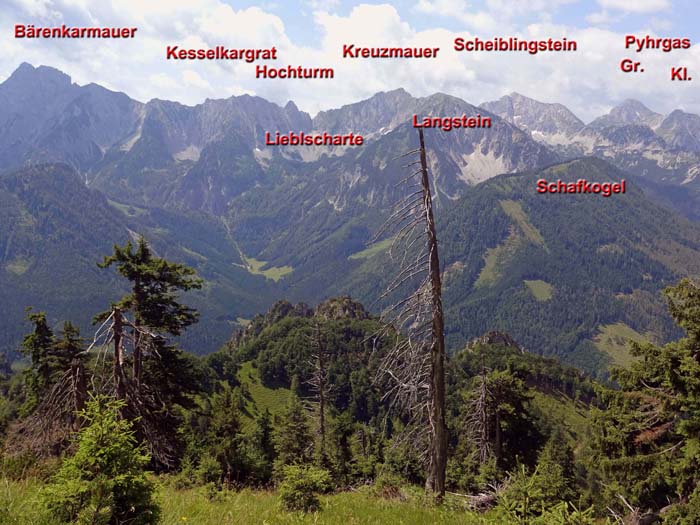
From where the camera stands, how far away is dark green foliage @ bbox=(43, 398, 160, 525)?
22.3 feet

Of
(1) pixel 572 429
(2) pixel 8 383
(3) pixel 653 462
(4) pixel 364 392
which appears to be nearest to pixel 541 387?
(1) pixel 572 429

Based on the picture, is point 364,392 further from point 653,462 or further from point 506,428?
point 653,462

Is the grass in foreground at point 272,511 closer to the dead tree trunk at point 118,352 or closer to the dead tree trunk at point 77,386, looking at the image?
the dead tree trunk at point 118,352

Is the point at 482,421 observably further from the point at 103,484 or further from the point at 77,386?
the point at 103,484

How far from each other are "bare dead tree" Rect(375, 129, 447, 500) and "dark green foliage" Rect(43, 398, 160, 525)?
8.87 m

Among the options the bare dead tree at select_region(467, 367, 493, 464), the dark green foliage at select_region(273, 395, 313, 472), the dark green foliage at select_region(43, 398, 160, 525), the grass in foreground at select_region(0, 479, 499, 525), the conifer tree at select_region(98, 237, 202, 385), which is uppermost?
the conifer tree at select_region(98, 237, 202, 385)

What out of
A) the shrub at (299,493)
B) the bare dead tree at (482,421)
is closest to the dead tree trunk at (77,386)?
the shrub at (299,493)

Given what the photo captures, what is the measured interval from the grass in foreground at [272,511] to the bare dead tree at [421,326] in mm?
1954

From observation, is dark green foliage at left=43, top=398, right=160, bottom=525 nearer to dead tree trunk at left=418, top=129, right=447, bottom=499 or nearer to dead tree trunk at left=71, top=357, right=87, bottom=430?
dead tree trunk at left=71, top=357, right=87, bottom=430

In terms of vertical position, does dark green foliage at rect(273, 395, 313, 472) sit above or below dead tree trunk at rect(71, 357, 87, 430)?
below

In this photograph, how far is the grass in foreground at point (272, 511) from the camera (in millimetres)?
9008

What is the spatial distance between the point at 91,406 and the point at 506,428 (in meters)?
34.6

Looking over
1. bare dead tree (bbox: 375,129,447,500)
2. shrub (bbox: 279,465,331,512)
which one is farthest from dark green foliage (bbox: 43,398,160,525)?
bare dead tree (bbox: 375,129,447,500)

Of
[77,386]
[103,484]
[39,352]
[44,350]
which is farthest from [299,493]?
[39,352]
